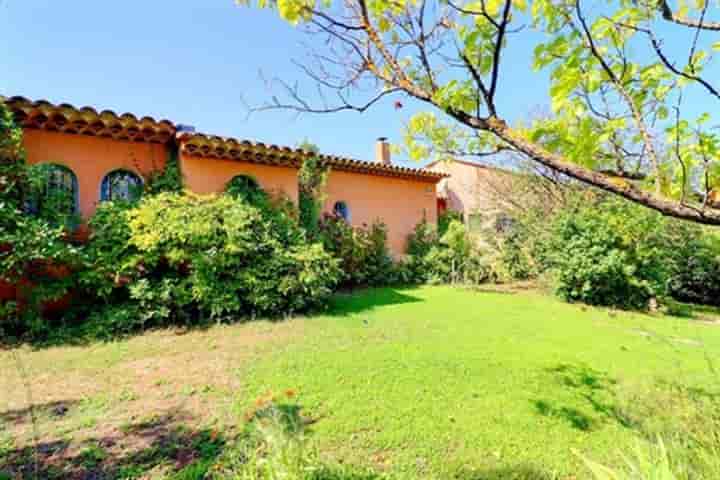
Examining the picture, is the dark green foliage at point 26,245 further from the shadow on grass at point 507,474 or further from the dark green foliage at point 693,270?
the dark green foliage at point 693,270

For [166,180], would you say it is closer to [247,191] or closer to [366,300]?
[247,191]

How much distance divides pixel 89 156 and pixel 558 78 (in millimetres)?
10124

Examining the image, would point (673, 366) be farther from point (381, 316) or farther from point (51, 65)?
point (51, 65)

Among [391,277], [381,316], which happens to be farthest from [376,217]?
[381,316]

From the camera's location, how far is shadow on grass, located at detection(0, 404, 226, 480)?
9.71 feet

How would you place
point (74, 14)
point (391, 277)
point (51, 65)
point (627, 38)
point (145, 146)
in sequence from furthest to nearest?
1. point (391, 277)
2. point (145, 146)
3. point (51, 65)
4. point (74, 14)
5. point (627, 38)

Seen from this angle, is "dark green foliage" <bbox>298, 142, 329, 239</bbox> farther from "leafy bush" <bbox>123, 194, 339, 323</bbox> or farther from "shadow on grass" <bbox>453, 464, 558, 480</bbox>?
"shadow on grass" <bbox>453, 464, 558, 480</bbox>

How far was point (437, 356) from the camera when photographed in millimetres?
5531

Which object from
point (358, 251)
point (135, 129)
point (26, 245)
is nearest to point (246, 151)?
point (135, 129)

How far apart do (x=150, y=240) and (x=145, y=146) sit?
349 centimetres

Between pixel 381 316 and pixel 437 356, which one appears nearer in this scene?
pixel 437 356

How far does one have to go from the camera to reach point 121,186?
895 centimetres

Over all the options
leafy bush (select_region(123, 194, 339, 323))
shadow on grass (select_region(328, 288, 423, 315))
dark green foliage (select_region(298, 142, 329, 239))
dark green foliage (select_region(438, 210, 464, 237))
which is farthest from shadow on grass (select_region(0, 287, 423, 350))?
dark green foliage (select_region(438, 210, 464, 237))

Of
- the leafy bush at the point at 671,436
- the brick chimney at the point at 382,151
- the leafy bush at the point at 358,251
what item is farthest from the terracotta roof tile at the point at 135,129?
the leafy bush at the point at 671,436
